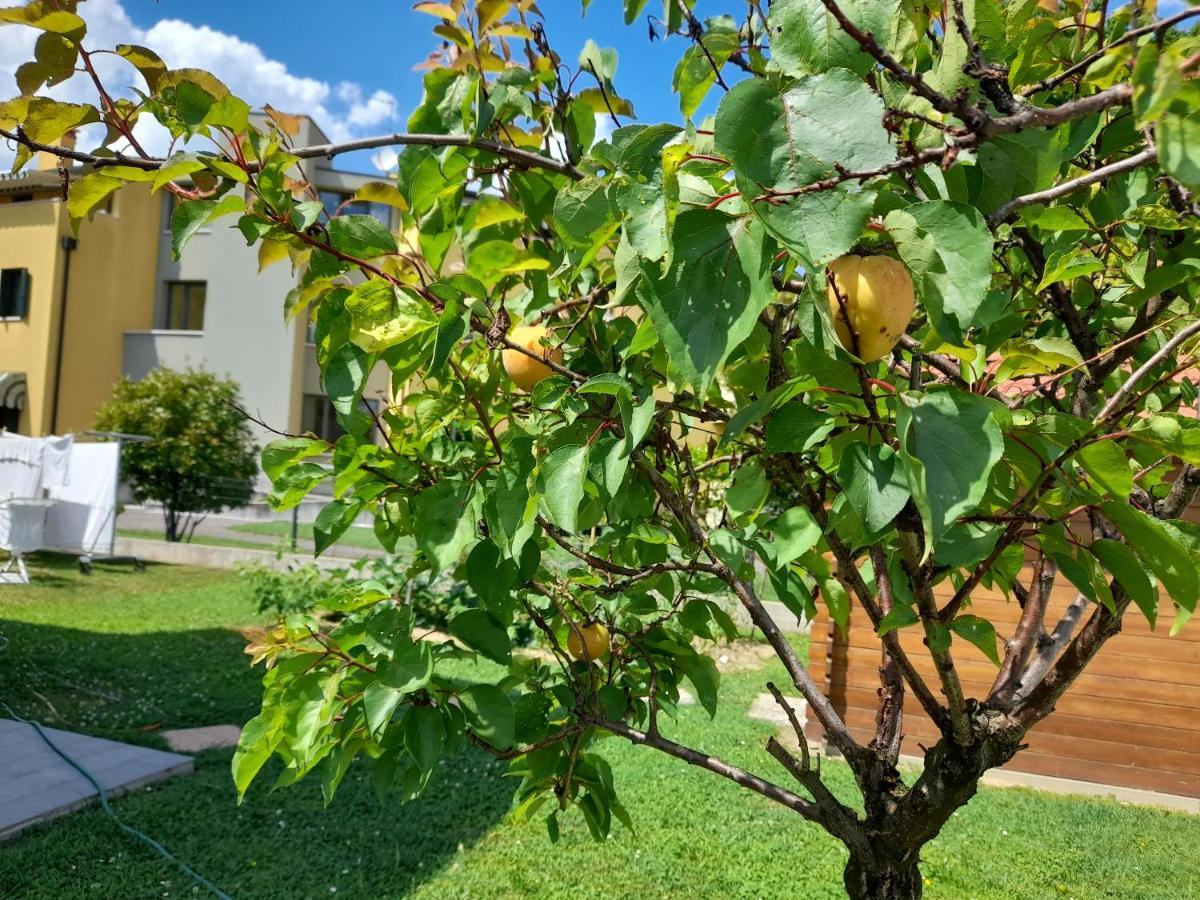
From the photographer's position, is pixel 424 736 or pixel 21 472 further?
pixel 21 472

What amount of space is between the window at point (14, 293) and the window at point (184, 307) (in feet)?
9.03

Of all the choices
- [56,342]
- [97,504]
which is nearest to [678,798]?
[97,504]

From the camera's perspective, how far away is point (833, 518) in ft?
3.37

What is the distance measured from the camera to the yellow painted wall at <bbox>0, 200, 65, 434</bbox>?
1795 cm

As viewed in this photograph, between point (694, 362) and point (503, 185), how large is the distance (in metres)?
0.87

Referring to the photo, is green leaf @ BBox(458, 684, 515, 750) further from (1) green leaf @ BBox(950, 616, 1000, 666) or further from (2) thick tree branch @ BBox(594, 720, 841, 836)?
(1) green leaf @ BBox(950, 616, 1000, 666)

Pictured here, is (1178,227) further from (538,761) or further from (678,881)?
(678,881)

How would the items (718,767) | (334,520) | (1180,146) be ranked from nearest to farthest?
(1180,146) → (334,520) → (718,767)

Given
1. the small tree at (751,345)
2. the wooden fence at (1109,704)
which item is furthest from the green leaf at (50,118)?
the wooden fence at (1109,704)

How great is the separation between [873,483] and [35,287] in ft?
69.4

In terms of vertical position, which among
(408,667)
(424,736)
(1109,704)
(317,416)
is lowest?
(1109,704)

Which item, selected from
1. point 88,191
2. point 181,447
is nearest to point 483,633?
point 88,191

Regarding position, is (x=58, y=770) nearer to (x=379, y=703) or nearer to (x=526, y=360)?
(x=379, y=703)

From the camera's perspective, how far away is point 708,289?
690 mm
